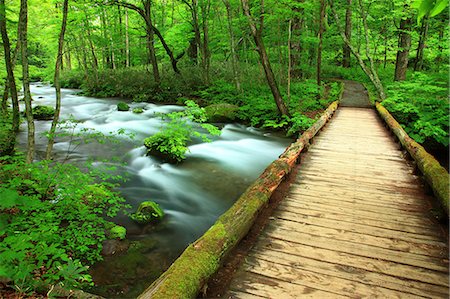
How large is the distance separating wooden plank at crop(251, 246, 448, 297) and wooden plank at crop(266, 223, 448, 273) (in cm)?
29

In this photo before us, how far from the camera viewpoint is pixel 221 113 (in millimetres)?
13812

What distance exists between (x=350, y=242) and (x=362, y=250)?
0.16 m

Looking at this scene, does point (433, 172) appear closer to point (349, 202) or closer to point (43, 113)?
point (349, 202)

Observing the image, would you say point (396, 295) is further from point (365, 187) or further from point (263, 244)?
point (365, 187)

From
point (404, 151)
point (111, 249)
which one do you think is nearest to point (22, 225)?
point (111, 249)

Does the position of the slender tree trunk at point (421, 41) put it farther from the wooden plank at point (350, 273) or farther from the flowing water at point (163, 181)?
the wooden plank at point (350, 273)

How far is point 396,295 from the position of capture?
2.50 m

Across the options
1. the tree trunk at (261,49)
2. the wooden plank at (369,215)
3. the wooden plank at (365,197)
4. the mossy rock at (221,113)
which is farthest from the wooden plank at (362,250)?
the mossy rock at (221,113)

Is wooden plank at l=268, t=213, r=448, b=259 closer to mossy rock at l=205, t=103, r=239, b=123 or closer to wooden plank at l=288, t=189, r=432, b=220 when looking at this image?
wooden plank at l=288, t=189, r=432, b=220

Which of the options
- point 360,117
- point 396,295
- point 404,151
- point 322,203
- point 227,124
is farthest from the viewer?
point 227,124

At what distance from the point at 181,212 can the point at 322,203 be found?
3532mm

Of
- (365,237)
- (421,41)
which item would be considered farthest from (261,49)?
(421,41)

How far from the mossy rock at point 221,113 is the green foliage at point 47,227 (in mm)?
8428

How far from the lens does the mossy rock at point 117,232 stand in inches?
207
